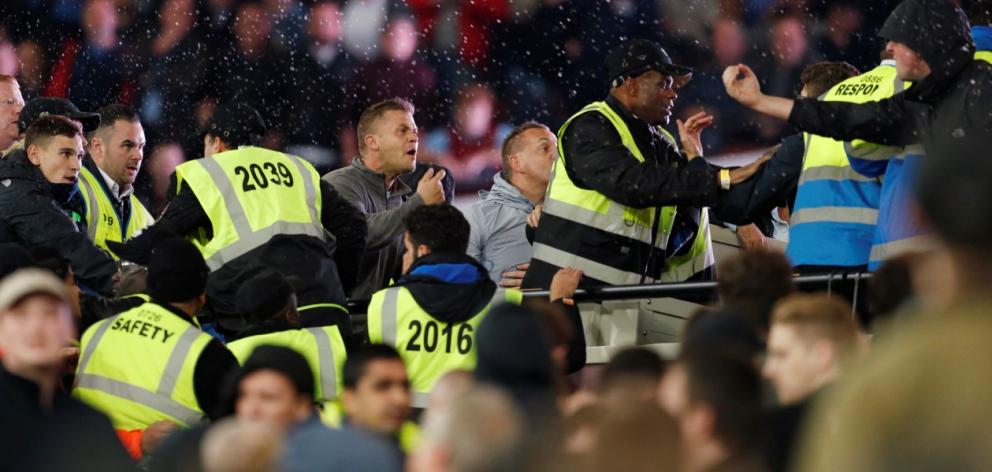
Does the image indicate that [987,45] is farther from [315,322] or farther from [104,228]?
[104,228]

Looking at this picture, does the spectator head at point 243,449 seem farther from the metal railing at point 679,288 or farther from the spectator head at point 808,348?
the metal railing at point 679,288

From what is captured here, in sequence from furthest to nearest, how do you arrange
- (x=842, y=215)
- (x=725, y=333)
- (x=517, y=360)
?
(x=842, y=215)
(x=725, y=333)
(x=517, y=360)

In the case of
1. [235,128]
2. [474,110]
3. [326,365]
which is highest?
[235,128]

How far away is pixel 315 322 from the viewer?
22.2 ft

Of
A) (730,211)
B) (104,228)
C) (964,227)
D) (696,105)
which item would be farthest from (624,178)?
(964,227)

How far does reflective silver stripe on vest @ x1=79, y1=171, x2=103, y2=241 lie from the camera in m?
7.99

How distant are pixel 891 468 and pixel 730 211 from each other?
474 centimetres

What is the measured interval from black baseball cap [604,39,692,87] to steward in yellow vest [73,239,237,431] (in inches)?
85.6

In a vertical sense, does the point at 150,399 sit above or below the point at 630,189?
below

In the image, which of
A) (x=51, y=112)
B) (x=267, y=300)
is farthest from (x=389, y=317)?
(x=51, y=112)

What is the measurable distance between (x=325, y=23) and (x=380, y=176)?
13.7 ft

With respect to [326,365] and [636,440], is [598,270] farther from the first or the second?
[636,440]

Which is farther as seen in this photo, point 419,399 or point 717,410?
point 419,399

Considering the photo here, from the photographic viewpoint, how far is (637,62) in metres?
7.15
